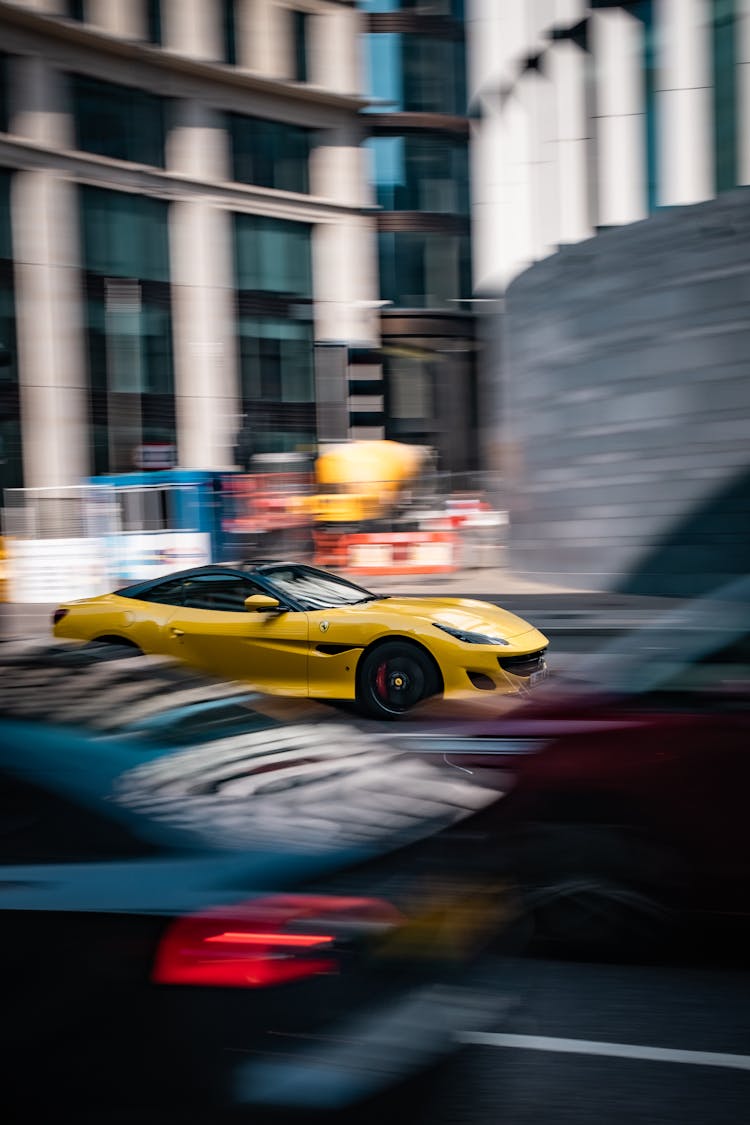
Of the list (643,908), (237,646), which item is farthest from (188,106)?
(643,908)

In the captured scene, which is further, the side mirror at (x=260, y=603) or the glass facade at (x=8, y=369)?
the glass facade at (x=8, y=369)

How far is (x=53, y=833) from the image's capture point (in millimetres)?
2467

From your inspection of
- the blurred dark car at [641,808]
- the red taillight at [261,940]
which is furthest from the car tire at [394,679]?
the red taillight at [261,940]

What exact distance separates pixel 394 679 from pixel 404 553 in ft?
35.1

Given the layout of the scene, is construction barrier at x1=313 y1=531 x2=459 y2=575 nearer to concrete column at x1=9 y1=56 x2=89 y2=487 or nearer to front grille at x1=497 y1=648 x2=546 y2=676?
front grille at x1=497 y1=648 x2=546 y2=676

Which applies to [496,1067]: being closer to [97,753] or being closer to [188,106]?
[97,753]

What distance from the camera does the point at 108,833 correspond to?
96.4 inches

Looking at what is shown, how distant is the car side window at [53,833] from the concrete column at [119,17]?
114 feet

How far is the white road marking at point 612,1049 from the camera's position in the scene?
322 centimetres

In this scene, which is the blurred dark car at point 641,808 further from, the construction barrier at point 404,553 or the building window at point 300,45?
the building window at point 300,45

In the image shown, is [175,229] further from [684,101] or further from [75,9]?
[684,101]

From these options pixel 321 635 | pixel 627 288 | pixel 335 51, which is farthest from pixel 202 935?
pixel 335 51

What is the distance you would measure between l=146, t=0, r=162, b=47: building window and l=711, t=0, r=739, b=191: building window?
76.2 feet

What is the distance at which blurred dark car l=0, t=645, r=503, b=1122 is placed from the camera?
207 centimetres
